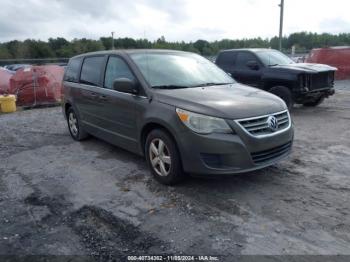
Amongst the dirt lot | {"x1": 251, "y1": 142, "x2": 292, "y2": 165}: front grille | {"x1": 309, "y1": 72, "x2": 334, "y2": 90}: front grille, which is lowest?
the dirt lot

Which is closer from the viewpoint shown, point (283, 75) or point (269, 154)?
point (269, 154)

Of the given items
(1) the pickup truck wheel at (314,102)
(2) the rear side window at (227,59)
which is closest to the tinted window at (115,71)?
(2) the rear side window at (227,59)

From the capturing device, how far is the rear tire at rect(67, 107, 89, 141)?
718 cm

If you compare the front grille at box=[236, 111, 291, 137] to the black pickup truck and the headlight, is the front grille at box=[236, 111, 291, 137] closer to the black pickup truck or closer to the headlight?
the headlight

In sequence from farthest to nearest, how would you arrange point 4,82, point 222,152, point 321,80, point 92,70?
1. point 4,82
2. point 321,80
3. point 92,70
4. point 222,152

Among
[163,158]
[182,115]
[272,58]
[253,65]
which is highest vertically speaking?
[272,58]

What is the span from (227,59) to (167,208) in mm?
7927

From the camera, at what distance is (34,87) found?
45.1 feet

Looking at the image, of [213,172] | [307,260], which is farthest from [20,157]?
[307,260]

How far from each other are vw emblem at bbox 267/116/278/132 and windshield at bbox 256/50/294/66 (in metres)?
6.06

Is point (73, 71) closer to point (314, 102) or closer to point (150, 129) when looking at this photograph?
point (150, 129)

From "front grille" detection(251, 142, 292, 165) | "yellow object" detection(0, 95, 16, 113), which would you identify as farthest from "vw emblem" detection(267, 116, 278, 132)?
"yellow object" detection(0, 95, 16, 113)

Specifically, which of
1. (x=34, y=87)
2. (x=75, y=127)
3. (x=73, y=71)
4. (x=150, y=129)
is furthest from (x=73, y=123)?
(x=34, y=87)

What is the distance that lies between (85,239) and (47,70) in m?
11.9
